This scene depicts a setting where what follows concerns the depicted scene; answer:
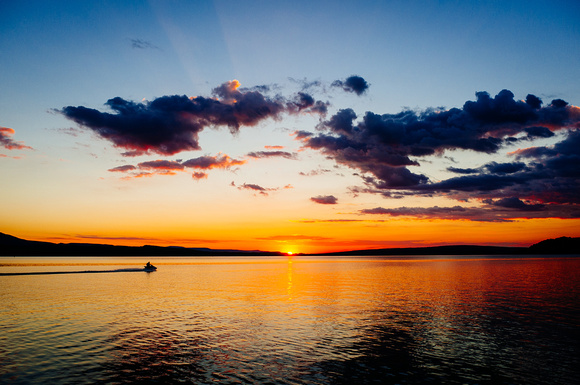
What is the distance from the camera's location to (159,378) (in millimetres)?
22609

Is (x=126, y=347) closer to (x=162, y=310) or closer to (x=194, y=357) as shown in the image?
(x=194, y=357)

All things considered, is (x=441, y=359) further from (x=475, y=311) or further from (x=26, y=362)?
(x=26, y=362)

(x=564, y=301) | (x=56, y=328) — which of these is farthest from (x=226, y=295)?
(x=564, y=301)

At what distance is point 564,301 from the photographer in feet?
179

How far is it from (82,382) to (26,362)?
22.5ft

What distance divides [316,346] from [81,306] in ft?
121

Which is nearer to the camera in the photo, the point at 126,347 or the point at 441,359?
the point at 441,359

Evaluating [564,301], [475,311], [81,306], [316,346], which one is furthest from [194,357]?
[564,301]

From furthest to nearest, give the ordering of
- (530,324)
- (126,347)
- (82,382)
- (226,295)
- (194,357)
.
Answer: (226,295) < (530,324) < (126,347) < (194,357) < (82,382)

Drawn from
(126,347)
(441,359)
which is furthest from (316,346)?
(126,347)

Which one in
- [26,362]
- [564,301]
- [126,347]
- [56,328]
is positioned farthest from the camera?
[564,301]

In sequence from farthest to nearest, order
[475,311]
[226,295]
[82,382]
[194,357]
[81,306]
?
[226,295] → [81,306] → [475,311] → [194,357] → [82,382]

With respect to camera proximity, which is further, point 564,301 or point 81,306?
point 564,301

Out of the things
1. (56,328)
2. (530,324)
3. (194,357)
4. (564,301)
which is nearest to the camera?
(194,357)
